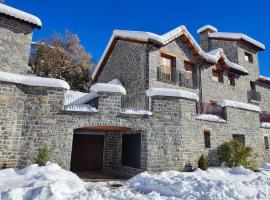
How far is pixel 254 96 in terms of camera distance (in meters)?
24.0

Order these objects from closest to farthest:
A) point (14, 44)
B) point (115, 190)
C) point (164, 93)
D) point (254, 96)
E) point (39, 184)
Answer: point (39, 184) < point (115, 190) < point (164, 93) < point (14, 44) < point (254, 96)

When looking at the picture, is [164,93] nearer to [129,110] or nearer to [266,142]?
[129,110]

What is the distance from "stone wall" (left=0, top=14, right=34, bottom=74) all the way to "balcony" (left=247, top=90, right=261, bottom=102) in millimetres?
21084

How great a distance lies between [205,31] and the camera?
25.8m

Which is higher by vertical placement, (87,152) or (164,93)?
(164,93)

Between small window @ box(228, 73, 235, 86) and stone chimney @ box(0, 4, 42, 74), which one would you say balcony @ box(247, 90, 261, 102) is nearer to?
small window @ box(228, 73, 235, 86)

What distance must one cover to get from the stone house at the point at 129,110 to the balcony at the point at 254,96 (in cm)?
218

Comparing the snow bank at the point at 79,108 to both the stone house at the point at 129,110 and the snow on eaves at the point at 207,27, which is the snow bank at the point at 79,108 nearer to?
the stone house at the point at 129,110

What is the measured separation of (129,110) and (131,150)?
260 cm

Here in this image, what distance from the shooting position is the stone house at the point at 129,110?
9.91 meters

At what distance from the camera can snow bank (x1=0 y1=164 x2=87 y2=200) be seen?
6594mm

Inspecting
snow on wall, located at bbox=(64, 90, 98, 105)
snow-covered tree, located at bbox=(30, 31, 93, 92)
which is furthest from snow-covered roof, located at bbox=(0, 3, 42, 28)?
snow-covered tree, located at bbox=(30, 31, 93, 92)

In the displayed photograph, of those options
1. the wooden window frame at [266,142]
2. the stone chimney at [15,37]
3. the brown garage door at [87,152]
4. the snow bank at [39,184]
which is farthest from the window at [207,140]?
the stone chimney at [15,37]

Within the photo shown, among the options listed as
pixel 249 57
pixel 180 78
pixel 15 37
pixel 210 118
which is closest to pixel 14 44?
pixel 15 37
